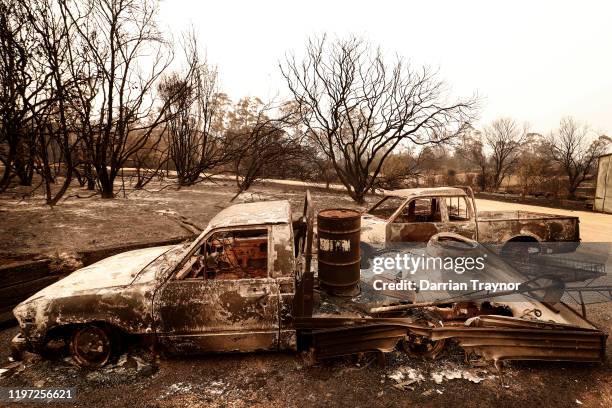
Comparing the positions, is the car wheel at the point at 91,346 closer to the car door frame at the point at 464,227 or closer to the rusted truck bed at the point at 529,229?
the car door frame at the point at 464,227

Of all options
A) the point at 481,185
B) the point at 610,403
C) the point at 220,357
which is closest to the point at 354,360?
the point at 220,357

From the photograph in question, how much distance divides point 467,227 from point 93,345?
5960 mm

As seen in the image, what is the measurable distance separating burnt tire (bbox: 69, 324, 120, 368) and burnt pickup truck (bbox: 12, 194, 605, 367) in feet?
0.03

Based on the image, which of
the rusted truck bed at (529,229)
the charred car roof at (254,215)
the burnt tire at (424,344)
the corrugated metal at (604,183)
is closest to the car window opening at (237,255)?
the charred car roof at (254,215)

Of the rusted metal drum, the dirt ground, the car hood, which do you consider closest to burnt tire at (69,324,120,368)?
the dirt ground

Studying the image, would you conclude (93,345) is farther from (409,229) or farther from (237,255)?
(409,229)

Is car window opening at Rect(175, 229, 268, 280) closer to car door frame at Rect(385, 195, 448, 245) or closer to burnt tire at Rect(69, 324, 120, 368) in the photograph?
burnt tire at Rect(69, 324, 120, 368)

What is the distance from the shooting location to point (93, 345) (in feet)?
10.8

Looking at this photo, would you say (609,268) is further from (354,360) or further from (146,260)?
(146,260)

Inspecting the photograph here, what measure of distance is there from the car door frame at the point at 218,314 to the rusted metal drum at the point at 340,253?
1025 millimetres

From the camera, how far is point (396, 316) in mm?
3508

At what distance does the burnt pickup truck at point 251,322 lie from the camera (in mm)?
3156

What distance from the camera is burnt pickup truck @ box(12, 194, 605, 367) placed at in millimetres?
3156

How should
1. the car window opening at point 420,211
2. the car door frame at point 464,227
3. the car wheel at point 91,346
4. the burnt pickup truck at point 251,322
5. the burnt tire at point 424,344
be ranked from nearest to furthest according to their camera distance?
the burnt pickup truck at point 251,322
the car wheel at point 91,346
the burnt tire at point 424,344
the car door frame at point 464,227
the car window opening at point 420,211
